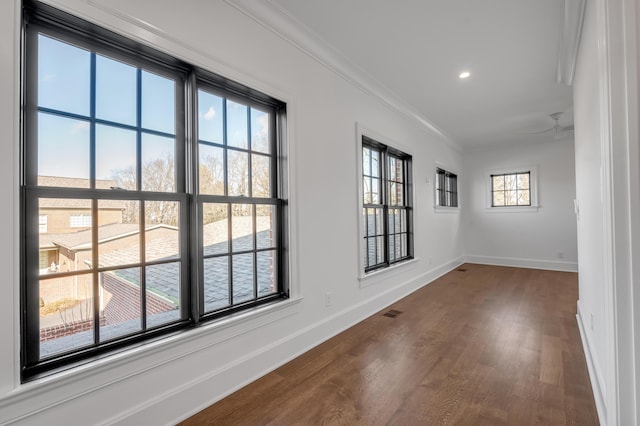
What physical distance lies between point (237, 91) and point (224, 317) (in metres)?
1.62

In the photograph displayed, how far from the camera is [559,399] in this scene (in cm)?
185

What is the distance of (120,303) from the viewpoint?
1.56 m

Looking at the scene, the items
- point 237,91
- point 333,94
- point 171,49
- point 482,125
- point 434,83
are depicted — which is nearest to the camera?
point 171,49

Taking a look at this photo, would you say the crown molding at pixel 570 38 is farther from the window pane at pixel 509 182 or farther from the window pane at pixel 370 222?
the window pane at pixel 509 182

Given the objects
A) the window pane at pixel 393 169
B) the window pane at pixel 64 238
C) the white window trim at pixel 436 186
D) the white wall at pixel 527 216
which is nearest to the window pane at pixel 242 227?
the window pane at pixel 64 238

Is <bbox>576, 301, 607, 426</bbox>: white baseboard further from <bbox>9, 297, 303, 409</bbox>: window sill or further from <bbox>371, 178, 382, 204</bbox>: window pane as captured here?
<bbox>371, 178, 382, 204</bbox>: window pane

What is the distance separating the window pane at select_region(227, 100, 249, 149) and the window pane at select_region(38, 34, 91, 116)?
82 cm

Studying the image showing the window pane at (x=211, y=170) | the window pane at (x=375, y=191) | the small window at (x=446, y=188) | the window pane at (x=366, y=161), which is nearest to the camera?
the window pane at (x=211, y=170)

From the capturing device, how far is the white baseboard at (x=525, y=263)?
231 inches

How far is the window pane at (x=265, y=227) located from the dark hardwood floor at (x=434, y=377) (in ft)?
3.23

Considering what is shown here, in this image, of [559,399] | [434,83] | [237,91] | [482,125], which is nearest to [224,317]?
[237,91]

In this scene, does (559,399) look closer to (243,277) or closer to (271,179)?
(243,277)

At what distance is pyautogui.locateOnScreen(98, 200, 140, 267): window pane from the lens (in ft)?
4.97

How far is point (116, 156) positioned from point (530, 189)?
7.44m
